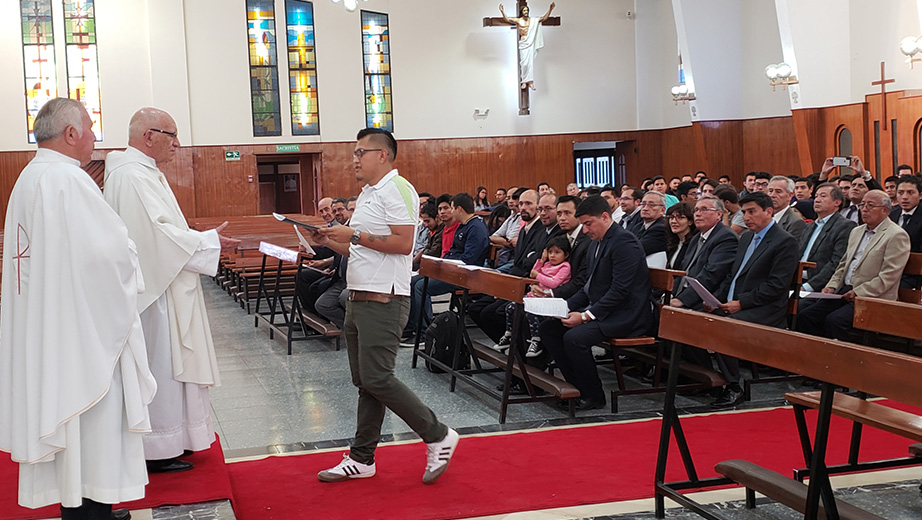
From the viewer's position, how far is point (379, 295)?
12.0 feet

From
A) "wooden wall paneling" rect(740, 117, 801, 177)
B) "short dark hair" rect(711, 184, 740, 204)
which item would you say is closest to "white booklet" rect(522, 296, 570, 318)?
"short dark hair" rect(711, 184, 740, 204)

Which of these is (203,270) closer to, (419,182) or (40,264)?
(40,264)

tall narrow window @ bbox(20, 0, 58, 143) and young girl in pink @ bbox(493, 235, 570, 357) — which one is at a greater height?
tall narrow window @ bbox(20, 0, 58, 143)

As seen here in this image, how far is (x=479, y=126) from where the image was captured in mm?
21078

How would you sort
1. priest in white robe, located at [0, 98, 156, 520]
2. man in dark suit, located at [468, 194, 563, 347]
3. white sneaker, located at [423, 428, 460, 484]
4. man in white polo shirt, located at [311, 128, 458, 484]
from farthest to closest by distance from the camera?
man in dark suit, located at [468, 194, 563, 347] → white sneaker, located at [423, 428, 460, 484] → man in white polo shirt, located at [311, 128, 458, 484] → priest in white robe, located at [0, 98, 156, 520]

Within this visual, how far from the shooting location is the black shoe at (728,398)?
5.01 m

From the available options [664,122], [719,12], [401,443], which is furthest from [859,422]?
[664,122]

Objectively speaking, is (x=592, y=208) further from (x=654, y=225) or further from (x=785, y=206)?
(x=785, y=206)

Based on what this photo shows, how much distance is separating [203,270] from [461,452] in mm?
1495

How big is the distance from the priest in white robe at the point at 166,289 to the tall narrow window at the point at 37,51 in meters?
16.6

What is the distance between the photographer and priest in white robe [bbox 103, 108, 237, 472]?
3.54m

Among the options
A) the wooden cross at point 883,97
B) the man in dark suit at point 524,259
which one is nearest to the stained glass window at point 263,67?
the wooden cross at point 883,97

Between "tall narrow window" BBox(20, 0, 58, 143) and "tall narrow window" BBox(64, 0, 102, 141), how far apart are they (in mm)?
331

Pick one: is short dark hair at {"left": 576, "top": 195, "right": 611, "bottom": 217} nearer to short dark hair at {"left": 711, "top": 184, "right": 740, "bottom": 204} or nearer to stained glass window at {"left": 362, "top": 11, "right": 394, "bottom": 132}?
short dark hair at {"left": 711, "top": 184, "right": 740, "bottom": 204}
